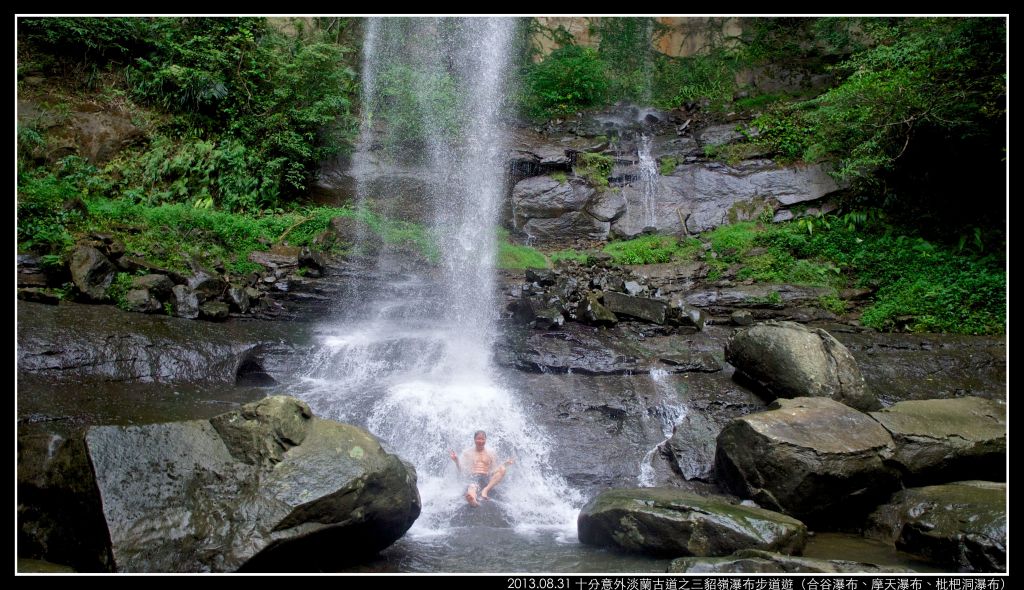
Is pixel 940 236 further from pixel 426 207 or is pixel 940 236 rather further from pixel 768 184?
pixel 426 207

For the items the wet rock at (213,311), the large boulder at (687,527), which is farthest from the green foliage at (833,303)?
the wet rock at (213,311)

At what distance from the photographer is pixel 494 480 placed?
19.6 feet

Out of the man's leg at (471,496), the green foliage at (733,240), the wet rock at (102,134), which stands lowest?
the man's leg at (471,496)

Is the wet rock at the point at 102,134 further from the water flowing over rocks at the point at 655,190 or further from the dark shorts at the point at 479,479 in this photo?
the dark shorts at the point at 479,479

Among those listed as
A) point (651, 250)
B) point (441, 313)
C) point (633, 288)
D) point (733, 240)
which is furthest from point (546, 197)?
point (441, 313)

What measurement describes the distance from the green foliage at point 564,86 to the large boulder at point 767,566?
51.6 feet

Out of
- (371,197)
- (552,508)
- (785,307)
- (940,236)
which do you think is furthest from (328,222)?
(940,236)

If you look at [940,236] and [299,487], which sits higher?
[940,236]

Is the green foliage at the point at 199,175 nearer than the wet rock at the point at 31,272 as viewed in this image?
No

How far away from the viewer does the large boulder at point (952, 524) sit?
420 cm

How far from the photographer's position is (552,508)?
581cm

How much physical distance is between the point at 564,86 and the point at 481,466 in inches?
596

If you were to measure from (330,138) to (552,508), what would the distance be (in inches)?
460

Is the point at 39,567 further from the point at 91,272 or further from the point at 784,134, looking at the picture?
the point at 784,134
